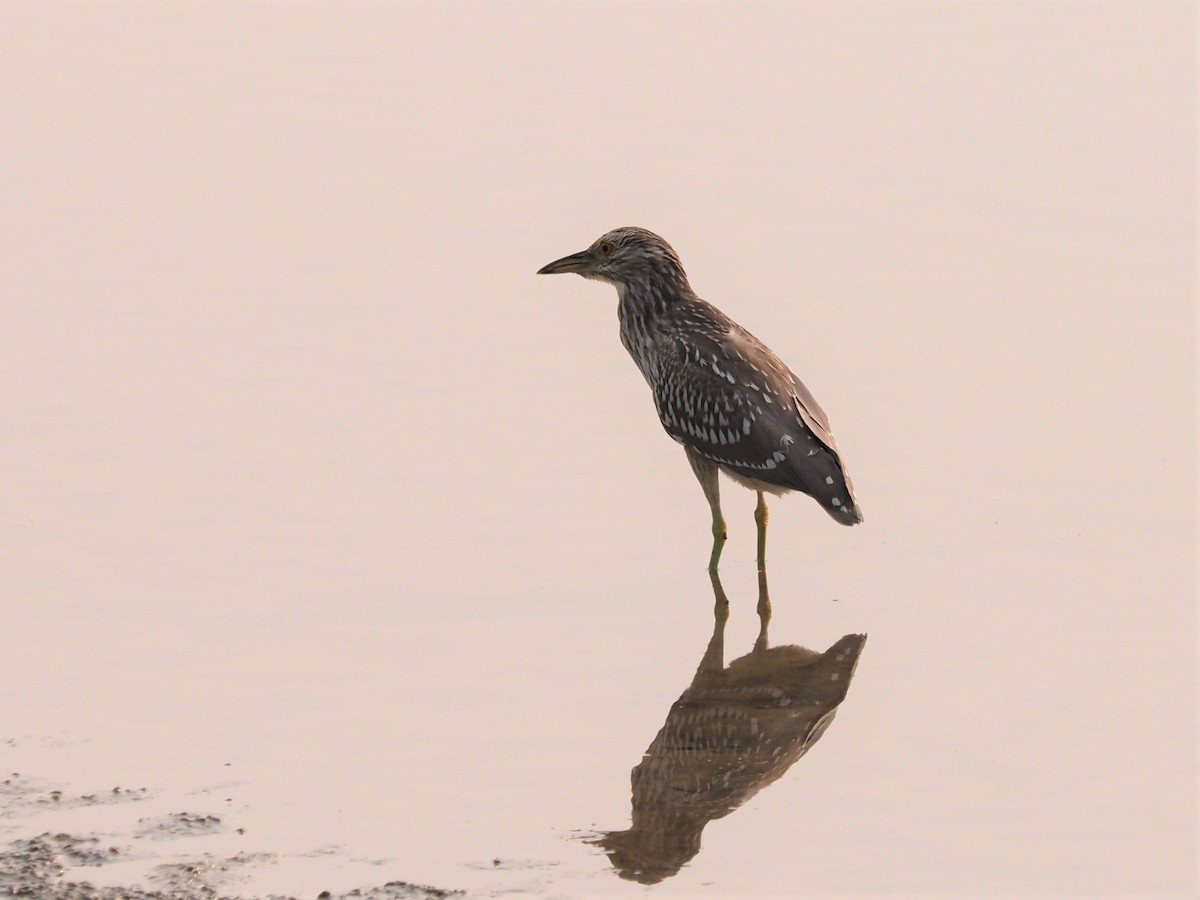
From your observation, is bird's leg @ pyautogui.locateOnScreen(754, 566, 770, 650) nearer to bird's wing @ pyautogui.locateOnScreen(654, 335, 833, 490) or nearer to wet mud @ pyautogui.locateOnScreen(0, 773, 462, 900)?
bird's wing @ pyautogui.locateOnScreen(654, 335, 833, 490)

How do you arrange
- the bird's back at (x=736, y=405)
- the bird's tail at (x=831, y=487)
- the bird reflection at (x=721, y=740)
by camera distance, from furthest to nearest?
1. the bird's back at (x=736, y=405)
2. the bird's tail at (x=831, y=487)
3. the bird reflection at (x=721, y=740)

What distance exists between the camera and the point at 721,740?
8977 mm

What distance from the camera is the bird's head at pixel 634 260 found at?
12430 mm

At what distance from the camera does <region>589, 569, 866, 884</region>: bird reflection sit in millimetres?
7941

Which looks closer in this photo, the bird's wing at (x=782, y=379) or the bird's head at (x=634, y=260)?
the bird's wing at (x=782, y=379)

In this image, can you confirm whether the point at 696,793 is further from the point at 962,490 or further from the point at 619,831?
the point at 962,490

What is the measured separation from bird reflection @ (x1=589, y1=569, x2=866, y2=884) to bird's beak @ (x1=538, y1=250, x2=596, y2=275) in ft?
9.41

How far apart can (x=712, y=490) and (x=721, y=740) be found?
2812 millimetres

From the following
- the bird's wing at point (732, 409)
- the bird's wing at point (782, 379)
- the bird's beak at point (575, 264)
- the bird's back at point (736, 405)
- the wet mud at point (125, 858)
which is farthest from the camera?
the bird's beak at point (575, 264)

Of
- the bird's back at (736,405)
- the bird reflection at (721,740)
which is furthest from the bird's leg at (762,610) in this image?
the bird's back at (736,405)

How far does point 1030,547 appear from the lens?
11250 millimetres

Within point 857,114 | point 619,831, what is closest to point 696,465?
point 619,831

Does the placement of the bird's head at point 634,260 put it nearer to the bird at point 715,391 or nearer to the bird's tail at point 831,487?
the bird at point 715,391

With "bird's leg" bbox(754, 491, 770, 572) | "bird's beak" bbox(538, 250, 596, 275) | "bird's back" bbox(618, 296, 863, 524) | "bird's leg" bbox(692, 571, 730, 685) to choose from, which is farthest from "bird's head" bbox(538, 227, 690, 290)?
"bird's leg" bbox(692, 571, 730, 685)
